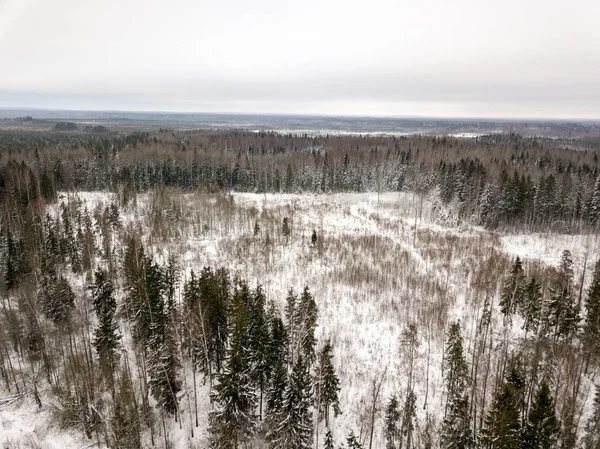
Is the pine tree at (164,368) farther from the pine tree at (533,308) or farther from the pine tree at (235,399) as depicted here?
the pine tree at (533,308)

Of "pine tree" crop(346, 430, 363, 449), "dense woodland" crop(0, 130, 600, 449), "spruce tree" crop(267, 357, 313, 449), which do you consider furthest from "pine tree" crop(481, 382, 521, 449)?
"spruce tree" crop(267, 357, 313, 449)

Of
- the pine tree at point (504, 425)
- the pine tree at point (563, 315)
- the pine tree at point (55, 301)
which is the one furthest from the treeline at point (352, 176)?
the pine tree at point (504, 425)

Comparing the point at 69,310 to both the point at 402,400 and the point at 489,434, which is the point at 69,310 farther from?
the point at 489,434

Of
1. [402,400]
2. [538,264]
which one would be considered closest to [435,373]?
[402,400]

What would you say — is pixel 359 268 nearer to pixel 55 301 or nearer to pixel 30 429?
pixel 55 301

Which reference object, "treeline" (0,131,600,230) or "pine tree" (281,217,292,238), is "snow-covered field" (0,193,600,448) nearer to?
"pine tree" (281,217,292,238)

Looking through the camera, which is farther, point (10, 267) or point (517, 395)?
point (10, 267)
